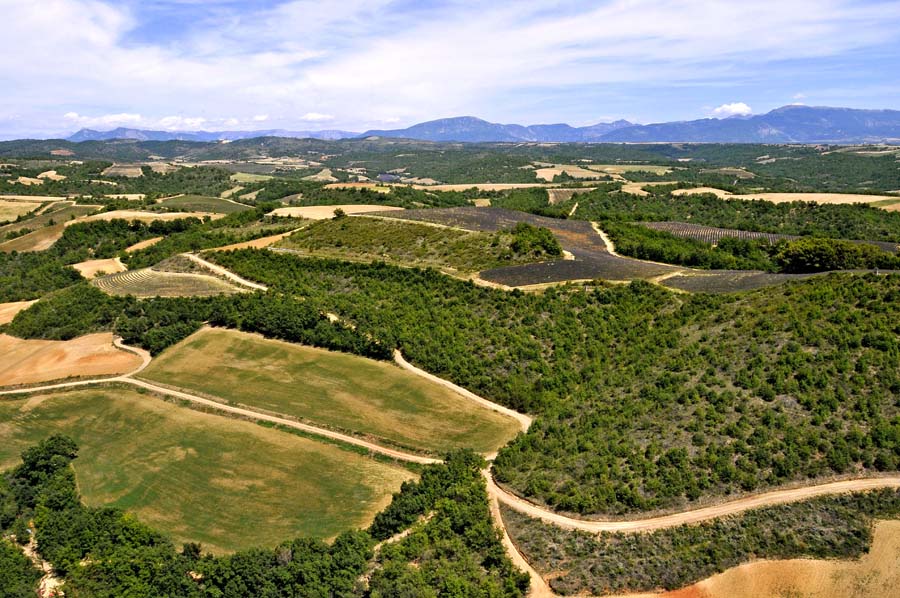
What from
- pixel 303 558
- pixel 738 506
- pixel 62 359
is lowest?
pixel 303 558

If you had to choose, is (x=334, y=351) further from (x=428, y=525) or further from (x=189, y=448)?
(x=428, y=525)

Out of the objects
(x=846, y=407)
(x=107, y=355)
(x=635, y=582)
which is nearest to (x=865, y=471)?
(x=846, y=407)

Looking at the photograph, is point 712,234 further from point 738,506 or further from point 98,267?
point 98,267

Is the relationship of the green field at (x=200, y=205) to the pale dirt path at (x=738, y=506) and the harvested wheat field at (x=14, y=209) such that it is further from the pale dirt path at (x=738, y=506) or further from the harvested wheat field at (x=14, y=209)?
the pale dirt path at (x=738, y=506)

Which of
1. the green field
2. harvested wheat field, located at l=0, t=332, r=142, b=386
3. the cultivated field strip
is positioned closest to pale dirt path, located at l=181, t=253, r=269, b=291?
harvested wheat field, located at l=0, t=332, r=142, b=386

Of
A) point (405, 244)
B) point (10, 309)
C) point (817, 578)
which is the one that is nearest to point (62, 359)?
point (10, 309)

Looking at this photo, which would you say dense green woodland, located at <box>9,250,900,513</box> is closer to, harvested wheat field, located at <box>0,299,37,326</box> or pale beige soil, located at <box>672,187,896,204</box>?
harvested wheat field, located at <box>0,299,37,326</box>
